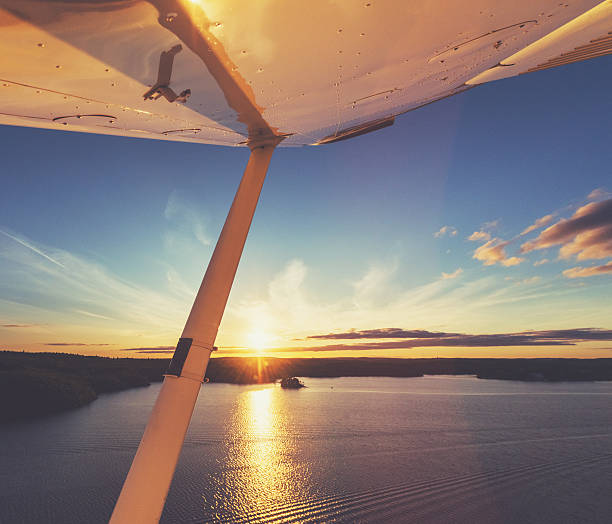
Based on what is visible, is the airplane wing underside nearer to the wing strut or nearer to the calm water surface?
the wing strut

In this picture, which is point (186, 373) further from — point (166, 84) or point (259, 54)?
point (259, 54)

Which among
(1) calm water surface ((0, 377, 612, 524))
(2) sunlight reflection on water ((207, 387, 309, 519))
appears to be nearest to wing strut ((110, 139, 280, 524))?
(1) calm water surface ((0, 377, 612, 524))

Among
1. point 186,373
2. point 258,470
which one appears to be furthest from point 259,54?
point 258,470

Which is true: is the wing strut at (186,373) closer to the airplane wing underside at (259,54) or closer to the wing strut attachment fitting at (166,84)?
the airplane wing underside at (259,54)

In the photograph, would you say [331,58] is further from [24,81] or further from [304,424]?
[304,424]

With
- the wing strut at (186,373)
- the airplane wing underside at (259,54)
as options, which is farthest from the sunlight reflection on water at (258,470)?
the airplane wing underside at (259,54)

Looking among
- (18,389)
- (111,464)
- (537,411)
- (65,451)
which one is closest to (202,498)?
(111,464)
